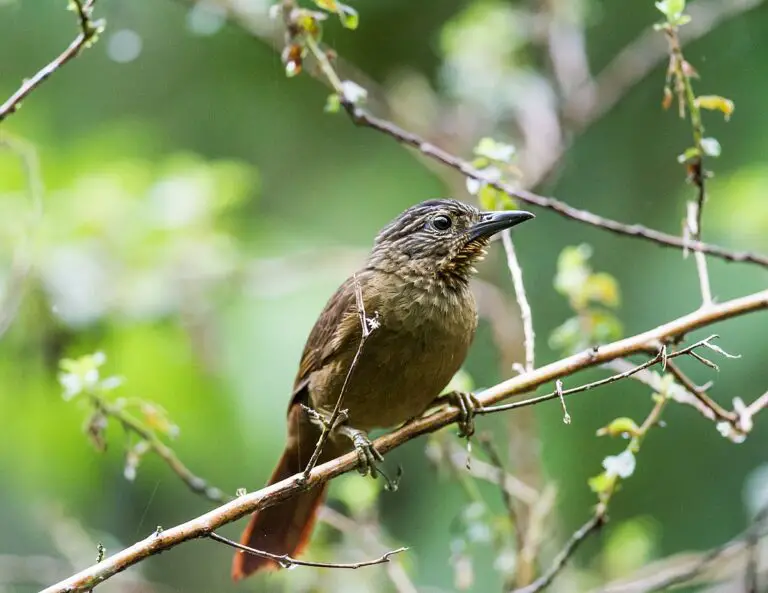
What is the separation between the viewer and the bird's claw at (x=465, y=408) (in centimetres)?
252

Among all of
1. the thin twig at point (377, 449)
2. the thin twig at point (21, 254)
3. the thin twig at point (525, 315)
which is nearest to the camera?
the thin twig at point (377, 449)

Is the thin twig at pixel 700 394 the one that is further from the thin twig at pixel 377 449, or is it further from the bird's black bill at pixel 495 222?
the bird's black bill at pixel 495 222

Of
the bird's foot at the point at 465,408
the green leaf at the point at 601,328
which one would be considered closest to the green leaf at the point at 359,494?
the bird's foot at the point at 465,408

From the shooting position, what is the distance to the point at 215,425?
12.3ft

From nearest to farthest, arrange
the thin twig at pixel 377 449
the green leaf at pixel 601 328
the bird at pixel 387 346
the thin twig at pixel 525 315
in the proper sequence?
1. the thin twig at pixel 377 449
2. the thin twig at pixel 525 315
3. the bird at pixel 387 346
4. the green leaf at pixel 601 328

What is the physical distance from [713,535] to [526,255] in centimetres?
136

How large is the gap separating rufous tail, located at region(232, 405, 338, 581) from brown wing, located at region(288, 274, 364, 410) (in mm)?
116

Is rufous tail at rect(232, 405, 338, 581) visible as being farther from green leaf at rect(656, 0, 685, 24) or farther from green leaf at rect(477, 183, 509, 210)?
green leaf at rect(656, 0, 685, 24)

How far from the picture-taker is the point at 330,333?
2.86 m

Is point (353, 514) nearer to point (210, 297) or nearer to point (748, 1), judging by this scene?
point (210, 297)

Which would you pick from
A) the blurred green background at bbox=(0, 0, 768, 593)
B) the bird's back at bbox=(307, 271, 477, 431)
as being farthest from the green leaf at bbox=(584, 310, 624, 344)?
the blurred green background at bbox=(0, 0, 768, 593)

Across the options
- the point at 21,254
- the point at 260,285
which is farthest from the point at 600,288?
the point at 21,254

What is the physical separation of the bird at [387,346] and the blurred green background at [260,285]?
491mm

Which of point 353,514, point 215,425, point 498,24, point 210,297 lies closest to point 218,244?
point 210,297
